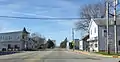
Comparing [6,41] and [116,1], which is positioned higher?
[116,1]

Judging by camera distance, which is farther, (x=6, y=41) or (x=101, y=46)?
(x=6, y=41)

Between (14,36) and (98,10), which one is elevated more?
(98,10)

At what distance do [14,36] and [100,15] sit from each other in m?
43.4

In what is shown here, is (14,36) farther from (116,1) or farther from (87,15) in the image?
(116,1)

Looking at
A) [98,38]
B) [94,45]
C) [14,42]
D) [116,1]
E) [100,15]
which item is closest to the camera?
[116,1]

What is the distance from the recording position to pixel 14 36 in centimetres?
11688

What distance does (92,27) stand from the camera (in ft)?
235

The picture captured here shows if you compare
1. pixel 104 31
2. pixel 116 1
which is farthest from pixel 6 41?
pixel 116 1

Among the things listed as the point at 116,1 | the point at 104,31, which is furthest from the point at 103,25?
the point at 116,1

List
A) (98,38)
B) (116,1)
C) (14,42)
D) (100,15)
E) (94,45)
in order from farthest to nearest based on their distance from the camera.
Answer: (14,42) < (100,15) < (94,45) < (98,38) < (116,1)

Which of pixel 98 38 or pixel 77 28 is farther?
pixel 77 28

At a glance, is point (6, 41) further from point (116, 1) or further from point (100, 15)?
point (116, 1)

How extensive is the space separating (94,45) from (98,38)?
20.4 ft

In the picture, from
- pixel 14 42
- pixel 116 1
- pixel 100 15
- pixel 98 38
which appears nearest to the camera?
pixel 116 1
